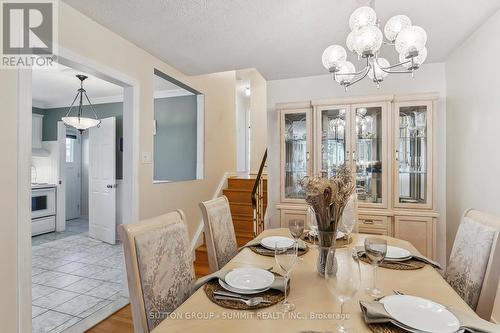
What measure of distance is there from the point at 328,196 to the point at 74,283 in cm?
291

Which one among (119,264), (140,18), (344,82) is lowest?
(119,264)

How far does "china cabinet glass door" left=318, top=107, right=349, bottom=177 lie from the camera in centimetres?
294

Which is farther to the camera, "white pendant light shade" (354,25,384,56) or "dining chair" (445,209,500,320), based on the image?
"white pendant light shade" (354,25,384,56)

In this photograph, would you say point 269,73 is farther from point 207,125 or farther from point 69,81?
point 69,81

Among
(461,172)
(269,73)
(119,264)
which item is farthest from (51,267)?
(461,172)

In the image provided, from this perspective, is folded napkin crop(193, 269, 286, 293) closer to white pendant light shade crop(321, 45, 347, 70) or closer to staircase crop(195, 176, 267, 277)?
white pendant light shade crop(321, 45, 347, 70)

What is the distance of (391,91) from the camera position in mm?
3027

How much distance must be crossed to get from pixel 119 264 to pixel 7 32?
8.80ft

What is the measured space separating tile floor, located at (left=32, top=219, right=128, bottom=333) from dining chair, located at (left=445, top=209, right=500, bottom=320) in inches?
97.3

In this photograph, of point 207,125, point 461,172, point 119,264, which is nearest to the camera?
point 461,172

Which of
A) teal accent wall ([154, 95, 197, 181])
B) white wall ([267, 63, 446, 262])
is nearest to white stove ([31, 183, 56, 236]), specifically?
teal accent wall ([154, 95, 197, 181])

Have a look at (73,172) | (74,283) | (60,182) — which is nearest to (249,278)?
(74,283)

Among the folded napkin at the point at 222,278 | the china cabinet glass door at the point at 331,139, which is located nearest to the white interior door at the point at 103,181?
the china cabinet glass door at the point at 331,139

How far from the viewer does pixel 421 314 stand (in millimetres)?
903
